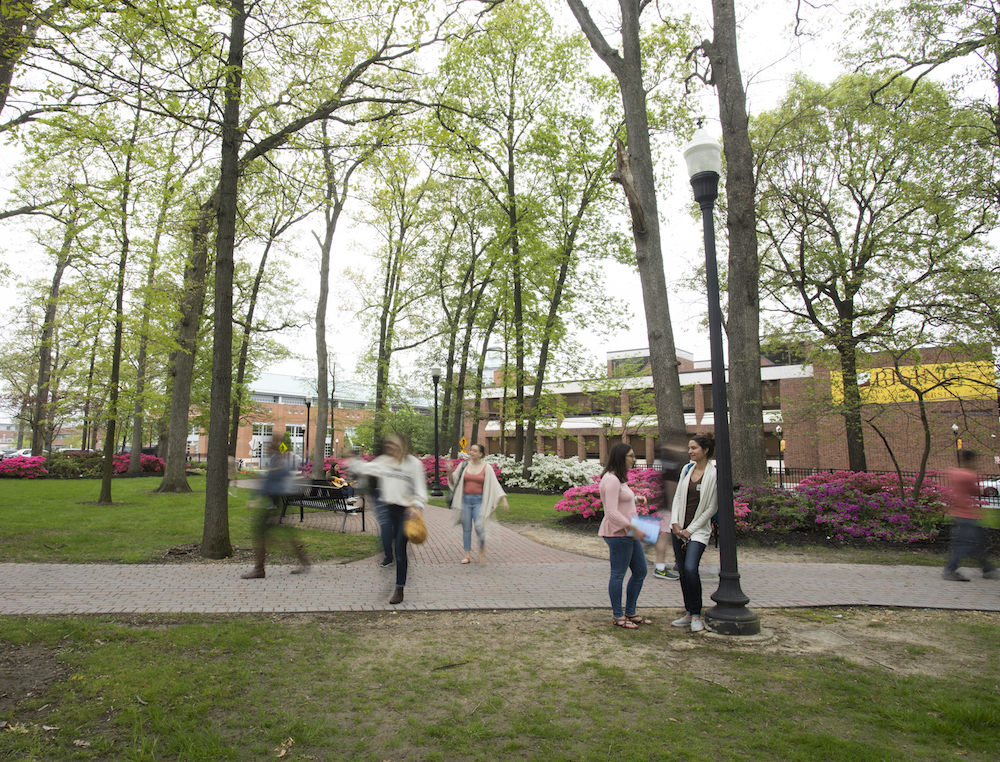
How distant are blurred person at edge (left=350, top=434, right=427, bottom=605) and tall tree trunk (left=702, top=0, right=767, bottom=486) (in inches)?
312

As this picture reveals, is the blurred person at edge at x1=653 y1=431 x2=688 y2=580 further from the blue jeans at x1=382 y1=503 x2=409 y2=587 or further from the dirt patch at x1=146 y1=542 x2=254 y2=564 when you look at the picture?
the dirt patch at x1=146 y1=542 x2=254 y2=564

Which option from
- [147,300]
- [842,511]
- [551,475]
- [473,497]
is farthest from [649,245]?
[551,475]

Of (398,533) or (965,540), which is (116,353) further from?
(965,540)

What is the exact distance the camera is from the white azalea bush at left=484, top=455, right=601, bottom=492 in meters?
21.2

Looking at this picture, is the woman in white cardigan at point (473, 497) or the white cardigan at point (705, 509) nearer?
the white cardigan at point (705, 509)

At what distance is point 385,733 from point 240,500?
15904 mm

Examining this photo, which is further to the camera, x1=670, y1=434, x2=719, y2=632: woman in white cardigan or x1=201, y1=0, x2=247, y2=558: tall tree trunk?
x1=201, y1=0, x2=247, y2=558: tall tree trunk

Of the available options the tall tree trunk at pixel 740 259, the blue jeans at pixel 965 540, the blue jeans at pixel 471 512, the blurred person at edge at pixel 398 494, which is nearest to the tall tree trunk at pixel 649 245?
the tall tree trunk at pixel 740 259

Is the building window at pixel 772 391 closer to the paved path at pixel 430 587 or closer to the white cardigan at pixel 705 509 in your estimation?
the paved path at pixel 430 587

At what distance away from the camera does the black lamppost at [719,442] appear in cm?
518

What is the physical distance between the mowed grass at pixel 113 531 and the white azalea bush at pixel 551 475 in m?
9.78

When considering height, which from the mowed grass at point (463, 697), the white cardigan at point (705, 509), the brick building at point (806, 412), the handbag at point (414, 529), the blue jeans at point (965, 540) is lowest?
the mowed grass at point (463, 697)

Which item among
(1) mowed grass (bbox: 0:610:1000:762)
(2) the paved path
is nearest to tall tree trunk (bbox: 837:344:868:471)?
(2) the paved path

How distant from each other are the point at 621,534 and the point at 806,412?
8.82m
